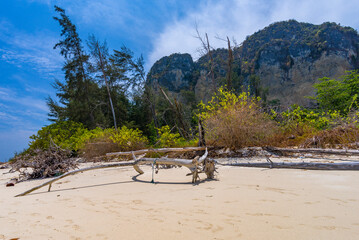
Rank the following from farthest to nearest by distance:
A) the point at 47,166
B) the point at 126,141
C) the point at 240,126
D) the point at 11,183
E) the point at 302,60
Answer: the point at 302,60
the point at 126,141
the point at 240,126
the point at 47,166
the point at 11,183

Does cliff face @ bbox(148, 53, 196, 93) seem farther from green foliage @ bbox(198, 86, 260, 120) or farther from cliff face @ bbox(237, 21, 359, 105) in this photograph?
green foliage @ bbox(198, 86, 260, 120)

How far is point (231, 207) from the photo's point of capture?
185cm

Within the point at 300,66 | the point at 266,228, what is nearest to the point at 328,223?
the point at 266,228

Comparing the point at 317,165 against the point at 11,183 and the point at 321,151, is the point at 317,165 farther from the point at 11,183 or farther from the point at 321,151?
the point at 11,183

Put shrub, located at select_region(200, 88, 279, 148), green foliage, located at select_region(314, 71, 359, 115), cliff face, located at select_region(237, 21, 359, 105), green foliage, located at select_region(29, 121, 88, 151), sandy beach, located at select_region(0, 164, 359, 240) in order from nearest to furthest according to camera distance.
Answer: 1. sandy beach, located at select_region(0, 164, 359, 240)
2. shrub, located at select_region(200, 88, 279, 148)
3. green foliage, located at select_region(29, 121, 88, 151)
4. green foliage, located at select_region(314, 71, 359, 115)
5. cliff face, located at select_region(237, 21, 359, 105)

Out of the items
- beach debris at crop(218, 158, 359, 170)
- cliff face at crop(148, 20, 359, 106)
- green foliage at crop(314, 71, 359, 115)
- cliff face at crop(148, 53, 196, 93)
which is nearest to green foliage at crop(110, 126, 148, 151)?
beach debris at crop(218, 158, 359, 170)

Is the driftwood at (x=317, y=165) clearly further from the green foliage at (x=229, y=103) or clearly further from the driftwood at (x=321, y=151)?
the green foliage at (x=229, y=103)

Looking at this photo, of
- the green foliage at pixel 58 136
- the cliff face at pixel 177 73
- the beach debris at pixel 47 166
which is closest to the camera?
the beach debris at pixel 47 166

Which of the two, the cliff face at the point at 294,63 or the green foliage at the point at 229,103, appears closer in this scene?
the green foliage at the point at 229,103

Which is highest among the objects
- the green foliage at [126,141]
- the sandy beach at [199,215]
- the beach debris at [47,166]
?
the green foliage at [126,141]

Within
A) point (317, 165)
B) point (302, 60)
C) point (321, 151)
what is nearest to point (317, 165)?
point (317, 165)

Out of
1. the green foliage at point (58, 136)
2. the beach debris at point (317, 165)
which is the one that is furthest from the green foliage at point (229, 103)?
the green foliage at point (58, 136)

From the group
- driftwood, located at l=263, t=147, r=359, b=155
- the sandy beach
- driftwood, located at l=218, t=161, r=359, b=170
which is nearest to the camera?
the sandy beach

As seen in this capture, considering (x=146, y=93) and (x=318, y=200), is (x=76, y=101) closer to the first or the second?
(x=146, y=93)
